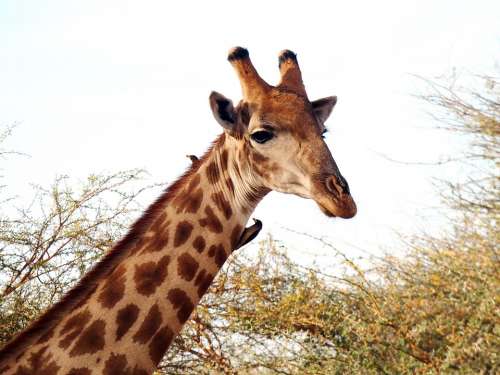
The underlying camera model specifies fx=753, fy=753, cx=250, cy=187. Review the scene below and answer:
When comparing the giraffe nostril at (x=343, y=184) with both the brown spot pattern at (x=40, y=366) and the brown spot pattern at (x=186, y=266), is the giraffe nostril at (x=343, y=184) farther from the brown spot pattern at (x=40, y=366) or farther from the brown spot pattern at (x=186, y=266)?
the brown spot pattern at (x=40, y=366)

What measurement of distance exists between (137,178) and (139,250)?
14.3 feet

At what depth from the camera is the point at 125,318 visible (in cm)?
367

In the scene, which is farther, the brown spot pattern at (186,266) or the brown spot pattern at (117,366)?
the brown spot pattern at (186,266)

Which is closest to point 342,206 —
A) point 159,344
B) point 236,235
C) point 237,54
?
point 236,235

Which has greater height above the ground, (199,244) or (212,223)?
(212,223)

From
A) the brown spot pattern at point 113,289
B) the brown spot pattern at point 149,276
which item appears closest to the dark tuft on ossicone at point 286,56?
the brown spot pattern at point 149,276

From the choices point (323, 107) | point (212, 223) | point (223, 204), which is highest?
point (323, 107)

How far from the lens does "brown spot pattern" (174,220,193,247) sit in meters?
3.87

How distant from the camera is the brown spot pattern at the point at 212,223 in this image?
12.9ft

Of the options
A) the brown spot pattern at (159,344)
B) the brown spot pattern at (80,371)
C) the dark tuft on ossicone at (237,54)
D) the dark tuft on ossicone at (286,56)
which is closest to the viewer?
the brown spot pattern at (80,371)

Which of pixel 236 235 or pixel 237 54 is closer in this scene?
pixel 236 235

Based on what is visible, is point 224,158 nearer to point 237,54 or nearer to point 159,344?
point 237,54

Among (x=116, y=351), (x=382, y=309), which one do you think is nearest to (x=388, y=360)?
(x=382, y=309)

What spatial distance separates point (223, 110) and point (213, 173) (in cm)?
35
